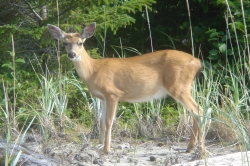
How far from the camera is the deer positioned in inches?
277

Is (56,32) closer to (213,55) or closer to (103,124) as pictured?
(103,124)

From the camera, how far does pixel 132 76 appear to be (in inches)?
291

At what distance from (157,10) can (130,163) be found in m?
5.60

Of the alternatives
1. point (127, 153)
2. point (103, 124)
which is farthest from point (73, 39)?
point (127, 153)

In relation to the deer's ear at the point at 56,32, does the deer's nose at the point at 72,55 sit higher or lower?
lower

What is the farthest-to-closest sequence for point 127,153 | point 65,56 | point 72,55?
point 65,56 < point 72,55 < point 127,153

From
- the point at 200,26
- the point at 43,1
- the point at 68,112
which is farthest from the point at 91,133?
the point at 200,26

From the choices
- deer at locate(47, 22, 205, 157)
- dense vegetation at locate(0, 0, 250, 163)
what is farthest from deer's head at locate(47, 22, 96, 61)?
dense vegetation at locate(0, 0, 250, 163)

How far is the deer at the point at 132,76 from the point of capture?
7031 millimetres

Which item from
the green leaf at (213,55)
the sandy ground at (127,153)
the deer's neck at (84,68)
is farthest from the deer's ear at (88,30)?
the green leaf at (213,55)

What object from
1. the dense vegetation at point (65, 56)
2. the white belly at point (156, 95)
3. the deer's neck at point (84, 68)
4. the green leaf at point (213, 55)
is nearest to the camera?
the white belly at point (156, 95)

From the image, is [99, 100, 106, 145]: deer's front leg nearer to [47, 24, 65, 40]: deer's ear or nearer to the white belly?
the white belly

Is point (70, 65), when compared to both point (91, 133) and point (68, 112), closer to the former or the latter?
point (68, 112)

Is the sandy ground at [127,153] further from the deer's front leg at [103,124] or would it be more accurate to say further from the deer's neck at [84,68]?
the deer's neck at [84,68]
